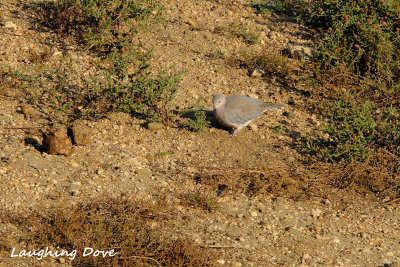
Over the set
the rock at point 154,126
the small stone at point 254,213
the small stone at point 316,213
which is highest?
the rock at point 154,126

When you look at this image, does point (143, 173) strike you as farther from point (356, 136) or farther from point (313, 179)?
point (356, 136)

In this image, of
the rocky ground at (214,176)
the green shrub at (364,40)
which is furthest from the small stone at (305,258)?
the green shrub at (364,40)

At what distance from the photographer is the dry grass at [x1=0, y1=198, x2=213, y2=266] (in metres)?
4.81

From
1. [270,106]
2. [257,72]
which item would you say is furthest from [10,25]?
[270,106]

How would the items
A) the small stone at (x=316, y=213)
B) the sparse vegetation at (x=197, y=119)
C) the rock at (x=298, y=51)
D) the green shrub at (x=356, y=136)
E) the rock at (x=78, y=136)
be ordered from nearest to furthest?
the small stone at (x=316, y=213) < the rock at (x=78, y=136) < the green shrub at (x=356, y=136) < the sparse vegetation at (x=197, y=119) < the rock at (x=298, y=51)

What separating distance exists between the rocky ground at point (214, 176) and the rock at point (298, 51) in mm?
666

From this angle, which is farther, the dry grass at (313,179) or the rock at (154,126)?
the rock at (154,126)

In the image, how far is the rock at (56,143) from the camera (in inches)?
232

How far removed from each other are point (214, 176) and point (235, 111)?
3.12 ft

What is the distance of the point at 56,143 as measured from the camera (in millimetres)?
5883

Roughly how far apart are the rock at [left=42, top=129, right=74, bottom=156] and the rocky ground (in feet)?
0.25

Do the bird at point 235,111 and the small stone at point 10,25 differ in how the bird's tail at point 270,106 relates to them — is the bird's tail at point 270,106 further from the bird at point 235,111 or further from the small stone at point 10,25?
the small stone at point 10,25

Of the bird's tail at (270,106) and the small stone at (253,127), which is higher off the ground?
the bird's tail at (270,106)

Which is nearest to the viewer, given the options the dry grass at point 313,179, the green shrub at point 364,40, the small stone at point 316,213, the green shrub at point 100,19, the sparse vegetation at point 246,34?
the small stone at point 316,213
